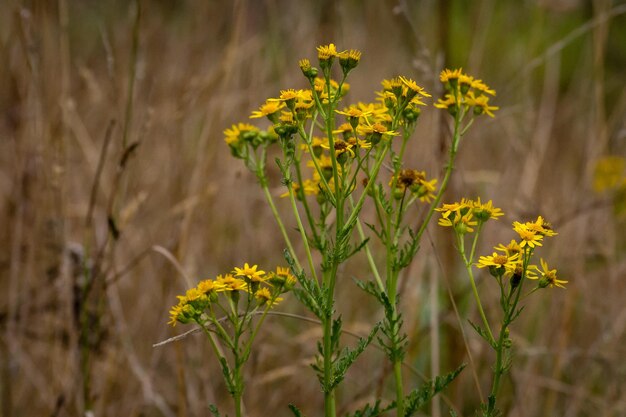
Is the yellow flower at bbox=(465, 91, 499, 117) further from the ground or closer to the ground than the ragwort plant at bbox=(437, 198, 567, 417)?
further from the ground

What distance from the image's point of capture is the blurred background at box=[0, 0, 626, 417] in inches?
86.0

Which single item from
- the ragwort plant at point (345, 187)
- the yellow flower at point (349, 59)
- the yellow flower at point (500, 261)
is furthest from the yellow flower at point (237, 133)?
the yellow flower at point (500, 261)

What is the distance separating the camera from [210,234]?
3043mm

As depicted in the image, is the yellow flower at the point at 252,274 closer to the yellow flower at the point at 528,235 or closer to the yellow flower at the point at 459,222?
the yellow flower at the point at 459,222

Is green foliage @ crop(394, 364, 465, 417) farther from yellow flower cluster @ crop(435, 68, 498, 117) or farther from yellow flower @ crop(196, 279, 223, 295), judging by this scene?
yellow flower cluster @ crop(435, 68, 498, 117)

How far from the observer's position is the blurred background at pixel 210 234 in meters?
2.19

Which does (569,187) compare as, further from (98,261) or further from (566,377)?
(98,261)

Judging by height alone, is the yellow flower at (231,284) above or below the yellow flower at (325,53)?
below

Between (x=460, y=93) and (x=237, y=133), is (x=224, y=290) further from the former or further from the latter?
(x=460, y=93)

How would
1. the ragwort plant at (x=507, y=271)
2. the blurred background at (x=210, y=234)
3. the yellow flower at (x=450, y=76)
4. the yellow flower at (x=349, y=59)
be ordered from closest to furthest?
the ragwort plant at (x=507, y=271) → the yellow flower at (x=349, y=59) → the yellow flower at (x=450, y=76) → the blurred background at (x=210, y=234)

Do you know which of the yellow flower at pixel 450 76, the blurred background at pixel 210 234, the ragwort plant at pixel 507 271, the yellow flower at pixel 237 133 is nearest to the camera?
the ragwort plant at pixel 507 271

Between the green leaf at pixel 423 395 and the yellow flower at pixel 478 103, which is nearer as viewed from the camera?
the green leaf at pixel 423 395

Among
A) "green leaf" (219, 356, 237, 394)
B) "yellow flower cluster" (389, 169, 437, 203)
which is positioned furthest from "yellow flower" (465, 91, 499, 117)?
"green leaf" (219, 356, 237, 394)

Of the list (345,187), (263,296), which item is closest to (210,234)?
(263,296)
